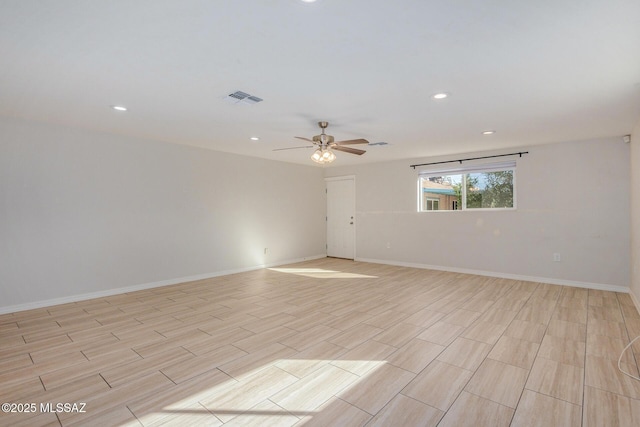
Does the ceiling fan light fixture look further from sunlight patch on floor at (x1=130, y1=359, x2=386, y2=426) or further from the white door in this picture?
the white door

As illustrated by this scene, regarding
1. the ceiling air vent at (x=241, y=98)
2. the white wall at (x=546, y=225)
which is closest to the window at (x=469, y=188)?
the white wall at (x=546, y=225)

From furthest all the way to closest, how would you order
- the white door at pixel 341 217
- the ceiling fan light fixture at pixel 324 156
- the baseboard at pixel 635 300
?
the white door at pixel 341 217 → the ceiling fan light fixture at pixel 324 156 → the baseboard at pixel 635 300

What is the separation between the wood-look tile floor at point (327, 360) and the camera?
6.13 feet

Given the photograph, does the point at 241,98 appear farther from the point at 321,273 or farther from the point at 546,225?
the point at 546,225

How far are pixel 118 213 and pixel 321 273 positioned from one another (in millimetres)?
3597

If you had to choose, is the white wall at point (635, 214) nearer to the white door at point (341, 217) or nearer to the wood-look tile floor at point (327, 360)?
the wood-look tile floor at point (327, 360)

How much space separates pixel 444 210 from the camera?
6.23 meters

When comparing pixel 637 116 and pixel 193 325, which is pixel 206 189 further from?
pixel 637 116

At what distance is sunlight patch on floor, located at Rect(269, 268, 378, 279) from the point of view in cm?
565

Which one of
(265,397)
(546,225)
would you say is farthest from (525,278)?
(265,397)

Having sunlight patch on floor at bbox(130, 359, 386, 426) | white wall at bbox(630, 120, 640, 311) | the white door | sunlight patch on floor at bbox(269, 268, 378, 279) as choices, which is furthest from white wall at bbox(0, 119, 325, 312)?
white wall at bbox(630, 120, 640, 311)

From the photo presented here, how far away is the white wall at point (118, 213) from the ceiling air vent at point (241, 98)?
2578 mm

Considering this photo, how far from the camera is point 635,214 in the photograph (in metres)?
3.96

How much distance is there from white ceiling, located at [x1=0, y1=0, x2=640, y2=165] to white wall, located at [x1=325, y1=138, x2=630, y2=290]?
103 centimetres
